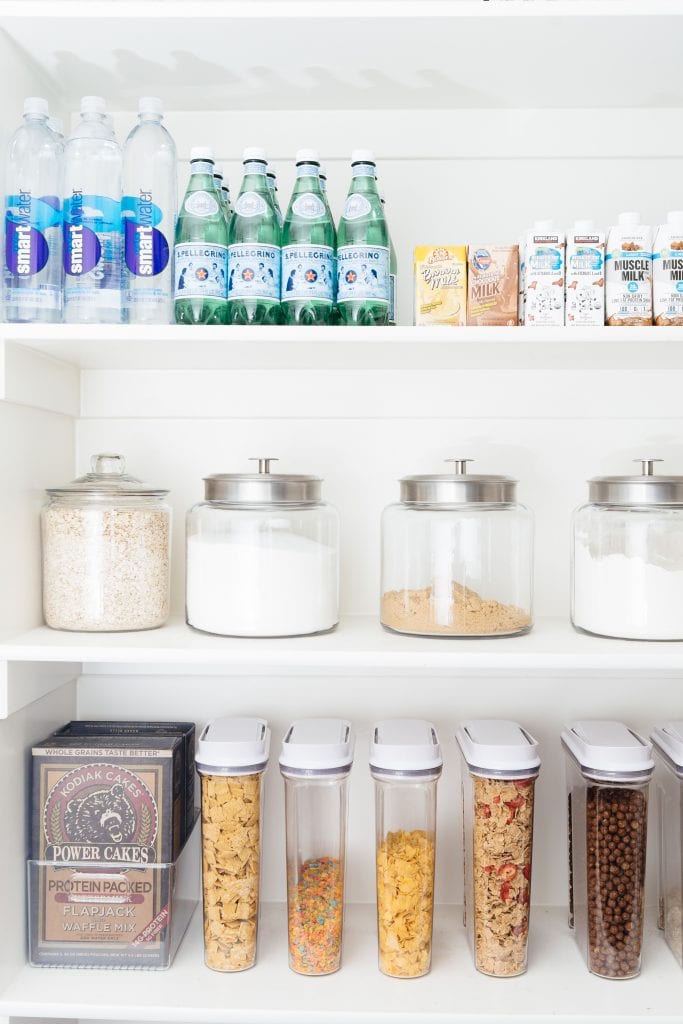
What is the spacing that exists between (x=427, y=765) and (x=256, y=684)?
344mm

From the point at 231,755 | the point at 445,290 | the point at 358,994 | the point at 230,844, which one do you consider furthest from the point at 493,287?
the point at 358,994

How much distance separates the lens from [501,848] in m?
1.06

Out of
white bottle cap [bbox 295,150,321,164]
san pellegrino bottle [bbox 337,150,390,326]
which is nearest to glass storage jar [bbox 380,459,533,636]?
san pellegrino bottle [bbox 337,150,390,326]

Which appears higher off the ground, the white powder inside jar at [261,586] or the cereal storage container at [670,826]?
the white powder inside jar at [261,586]

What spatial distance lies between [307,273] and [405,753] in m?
0.60

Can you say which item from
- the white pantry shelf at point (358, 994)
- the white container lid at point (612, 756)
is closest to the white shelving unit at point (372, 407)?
the white pantry shelf at point (358, 994)

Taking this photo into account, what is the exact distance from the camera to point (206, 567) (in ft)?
3.58

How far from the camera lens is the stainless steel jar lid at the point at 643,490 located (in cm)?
106

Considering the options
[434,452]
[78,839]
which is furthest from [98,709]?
[434,452]

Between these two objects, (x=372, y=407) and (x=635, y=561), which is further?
(x=372, y=407)

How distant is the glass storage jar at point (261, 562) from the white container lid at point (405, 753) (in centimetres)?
16

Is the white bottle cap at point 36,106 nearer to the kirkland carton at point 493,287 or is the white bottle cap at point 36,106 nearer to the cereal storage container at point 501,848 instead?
the kirkland carton at point 493,287

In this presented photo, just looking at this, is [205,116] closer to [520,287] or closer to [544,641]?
[520,287]

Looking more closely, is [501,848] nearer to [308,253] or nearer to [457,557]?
[457,557]
